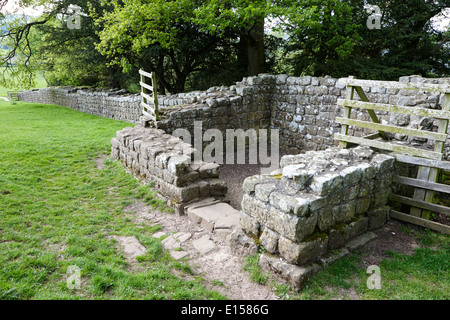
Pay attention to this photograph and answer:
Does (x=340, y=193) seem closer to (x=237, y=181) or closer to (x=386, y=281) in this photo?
(x=386, y=281)

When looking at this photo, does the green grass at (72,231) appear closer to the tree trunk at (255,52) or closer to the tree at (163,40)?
the tree at (163,40)

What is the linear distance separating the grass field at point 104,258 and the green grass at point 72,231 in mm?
13

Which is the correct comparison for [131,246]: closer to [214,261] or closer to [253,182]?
[214,261]

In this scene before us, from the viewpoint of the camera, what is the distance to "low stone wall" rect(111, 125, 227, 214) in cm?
642

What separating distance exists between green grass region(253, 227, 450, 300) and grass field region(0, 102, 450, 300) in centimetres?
1

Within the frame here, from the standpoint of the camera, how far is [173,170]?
6.42 metres

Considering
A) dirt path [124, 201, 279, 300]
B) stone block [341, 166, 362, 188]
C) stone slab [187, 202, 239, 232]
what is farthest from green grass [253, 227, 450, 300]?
stone slab [187, 202, 239, 232]

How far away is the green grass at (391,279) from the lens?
3939 millimetres

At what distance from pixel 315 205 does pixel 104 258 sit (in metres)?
3.05

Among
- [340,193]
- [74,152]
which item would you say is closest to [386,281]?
[340,193]

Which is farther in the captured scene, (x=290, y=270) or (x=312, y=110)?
(x=312, y=110)

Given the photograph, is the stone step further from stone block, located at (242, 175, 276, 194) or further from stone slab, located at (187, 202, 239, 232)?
stone block, located at (242, 175, 276, 194)

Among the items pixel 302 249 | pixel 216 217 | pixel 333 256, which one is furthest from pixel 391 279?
pixel 216 217

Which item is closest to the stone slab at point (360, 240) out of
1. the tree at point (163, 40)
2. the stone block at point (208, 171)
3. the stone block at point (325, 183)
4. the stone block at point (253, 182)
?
the stone block at point (325, 183)
